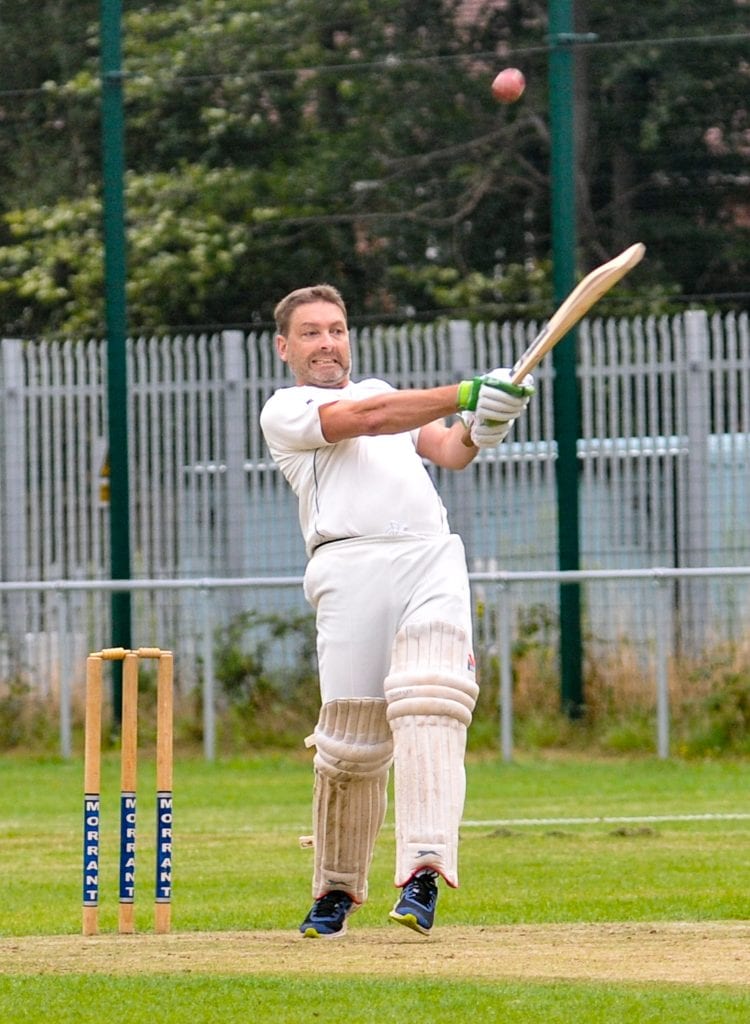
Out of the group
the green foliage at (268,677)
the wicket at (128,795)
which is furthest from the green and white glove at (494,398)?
the green foliage at (268,677)

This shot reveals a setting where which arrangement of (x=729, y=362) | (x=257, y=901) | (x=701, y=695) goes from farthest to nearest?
(x=729, y=362) → (x=701, y=695) → (x=257, y=901)

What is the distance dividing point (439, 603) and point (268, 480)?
10.4 metres

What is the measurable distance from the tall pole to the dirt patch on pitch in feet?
Result: 28.8

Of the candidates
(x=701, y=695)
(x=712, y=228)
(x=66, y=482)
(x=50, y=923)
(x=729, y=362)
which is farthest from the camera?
(x=712, y=228)

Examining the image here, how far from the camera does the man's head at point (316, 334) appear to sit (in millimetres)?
6953

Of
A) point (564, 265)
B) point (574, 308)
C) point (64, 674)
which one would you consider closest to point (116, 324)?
point (64, 674)

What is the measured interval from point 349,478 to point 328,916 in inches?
50.6

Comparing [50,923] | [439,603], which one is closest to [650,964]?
[439,603]

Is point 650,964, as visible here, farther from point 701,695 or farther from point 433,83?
point 433,83

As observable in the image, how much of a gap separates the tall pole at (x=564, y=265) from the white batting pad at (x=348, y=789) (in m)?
8.65

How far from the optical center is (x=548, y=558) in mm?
16422

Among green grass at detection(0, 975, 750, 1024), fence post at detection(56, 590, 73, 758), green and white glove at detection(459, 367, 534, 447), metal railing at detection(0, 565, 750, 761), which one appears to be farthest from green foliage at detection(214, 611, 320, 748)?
green grass at detection(0, 975, 750, 1024)

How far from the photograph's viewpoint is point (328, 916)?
6.80m

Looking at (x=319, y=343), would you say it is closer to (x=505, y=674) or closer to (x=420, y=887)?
(x=420, y=887)
